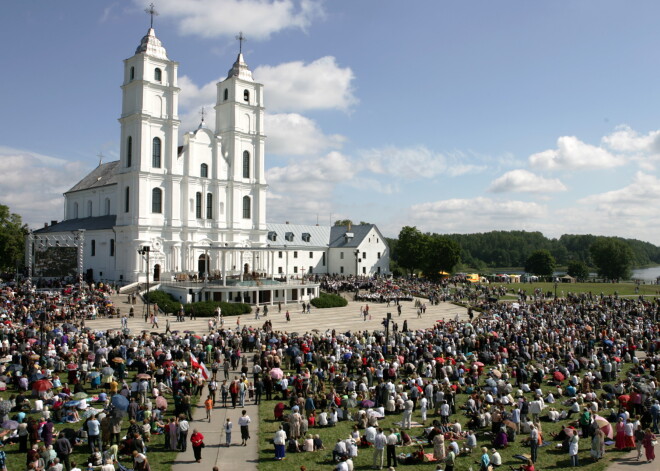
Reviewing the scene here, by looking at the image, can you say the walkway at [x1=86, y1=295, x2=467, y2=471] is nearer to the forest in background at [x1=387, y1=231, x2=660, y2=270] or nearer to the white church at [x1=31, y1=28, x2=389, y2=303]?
the white church at [x1=31, y1=28, x2=389, y2=303]

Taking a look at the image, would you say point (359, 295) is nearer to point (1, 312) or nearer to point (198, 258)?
point (198, 258)

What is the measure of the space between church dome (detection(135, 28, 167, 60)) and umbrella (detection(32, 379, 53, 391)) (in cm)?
3986

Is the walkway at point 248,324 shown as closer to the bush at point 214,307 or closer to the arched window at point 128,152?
the bush at point 214,307

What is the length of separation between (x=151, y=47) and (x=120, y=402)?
43.5m

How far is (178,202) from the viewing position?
167ft

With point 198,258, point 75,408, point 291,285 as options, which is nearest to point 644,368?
point 75,408

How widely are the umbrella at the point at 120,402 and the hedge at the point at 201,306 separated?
2466cm

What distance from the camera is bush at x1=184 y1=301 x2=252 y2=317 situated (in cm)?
3916

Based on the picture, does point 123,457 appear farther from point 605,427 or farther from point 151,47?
point 151,47

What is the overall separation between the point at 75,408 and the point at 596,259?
93.2 metres

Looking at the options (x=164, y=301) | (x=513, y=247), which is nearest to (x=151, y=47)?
(x=164, y=301)

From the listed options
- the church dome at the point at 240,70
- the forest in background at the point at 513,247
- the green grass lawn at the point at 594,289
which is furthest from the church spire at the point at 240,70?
the forest in background at the point at 513,247

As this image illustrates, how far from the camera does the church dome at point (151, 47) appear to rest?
49812 mm

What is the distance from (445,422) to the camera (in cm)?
1612
